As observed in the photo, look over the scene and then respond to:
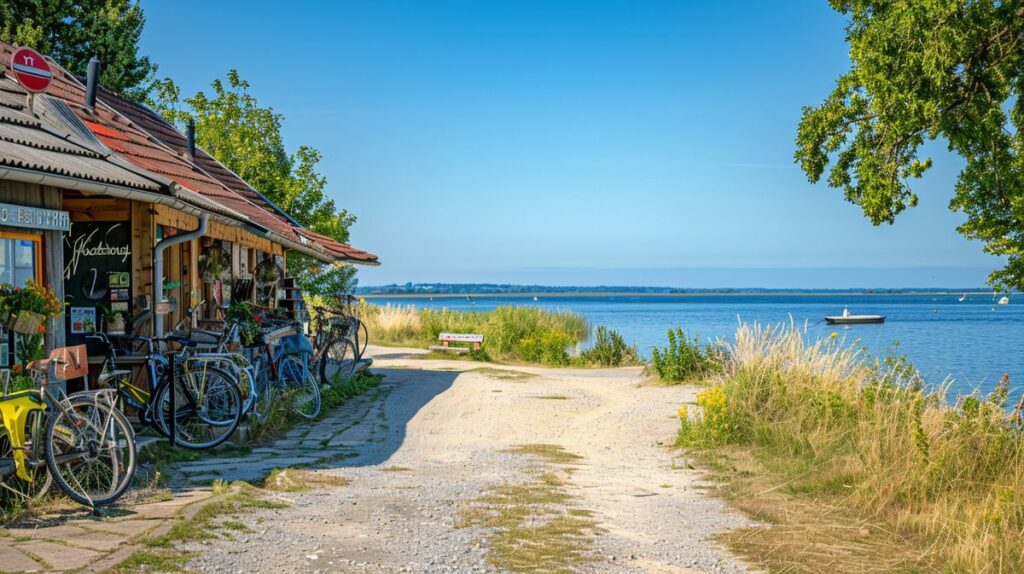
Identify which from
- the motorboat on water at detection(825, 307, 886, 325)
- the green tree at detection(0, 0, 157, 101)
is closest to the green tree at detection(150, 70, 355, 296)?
the green tree at detection(0, 0, 157, 101)

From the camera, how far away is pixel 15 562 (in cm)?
496

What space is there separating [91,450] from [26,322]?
1.57 m

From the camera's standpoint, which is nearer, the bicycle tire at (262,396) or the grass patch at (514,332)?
the bicycle tire at (262,396)

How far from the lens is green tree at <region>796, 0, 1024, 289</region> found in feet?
31.9

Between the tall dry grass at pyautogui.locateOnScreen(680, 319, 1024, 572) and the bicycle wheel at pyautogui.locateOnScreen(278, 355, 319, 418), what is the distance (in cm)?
479

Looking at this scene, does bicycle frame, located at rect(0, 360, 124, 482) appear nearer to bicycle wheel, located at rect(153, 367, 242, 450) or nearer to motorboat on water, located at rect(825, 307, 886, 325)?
bicycle wheel, located at rect(153, 367, 242, 450)

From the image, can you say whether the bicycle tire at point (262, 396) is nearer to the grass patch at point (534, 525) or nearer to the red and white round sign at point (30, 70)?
the grass patch at point (534, 525)

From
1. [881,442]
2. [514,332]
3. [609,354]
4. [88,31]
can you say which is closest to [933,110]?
[881,442]

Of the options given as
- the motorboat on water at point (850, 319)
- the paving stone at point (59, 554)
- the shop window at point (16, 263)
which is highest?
the shop window at point (16, 263)

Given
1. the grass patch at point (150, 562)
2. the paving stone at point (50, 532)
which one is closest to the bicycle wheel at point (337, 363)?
→ the paving stone at point (50, 532)

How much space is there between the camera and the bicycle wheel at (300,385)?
11.8 meters

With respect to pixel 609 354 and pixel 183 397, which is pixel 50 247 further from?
pixel 609 354

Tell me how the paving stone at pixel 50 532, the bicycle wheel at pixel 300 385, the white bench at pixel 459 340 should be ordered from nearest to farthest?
1. the paving stone at pixel 50 532
2. the bicycle wheel at pixel 300 385
3. the white bench at pixel 459 340

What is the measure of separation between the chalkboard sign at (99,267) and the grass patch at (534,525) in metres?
4.77
